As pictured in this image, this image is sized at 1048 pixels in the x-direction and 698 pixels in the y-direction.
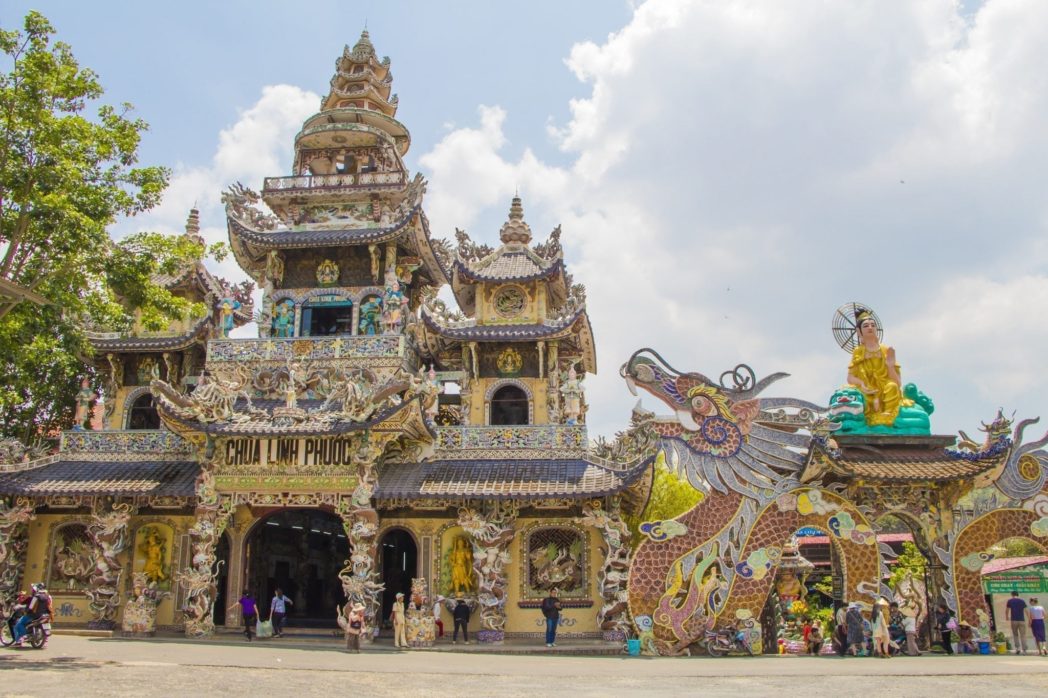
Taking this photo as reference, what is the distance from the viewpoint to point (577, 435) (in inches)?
679

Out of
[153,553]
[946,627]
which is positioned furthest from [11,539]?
[946,627]

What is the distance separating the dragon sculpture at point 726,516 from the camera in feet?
45.5

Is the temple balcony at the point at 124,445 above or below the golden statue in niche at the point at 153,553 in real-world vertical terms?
above

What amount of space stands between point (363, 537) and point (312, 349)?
5181 millimetres

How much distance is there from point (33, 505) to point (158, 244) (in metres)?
8.73

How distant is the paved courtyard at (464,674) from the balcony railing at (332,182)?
1176 cm

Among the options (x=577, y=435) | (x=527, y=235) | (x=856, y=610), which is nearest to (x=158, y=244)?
(x=577, y=435)

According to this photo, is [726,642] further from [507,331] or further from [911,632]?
[507,331]

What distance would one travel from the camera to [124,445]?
1856 centimetres

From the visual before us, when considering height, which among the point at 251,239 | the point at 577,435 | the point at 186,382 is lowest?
the point at 577,435

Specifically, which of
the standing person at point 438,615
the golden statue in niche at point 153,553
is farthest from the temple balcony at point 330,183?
the standing person at point 438,615

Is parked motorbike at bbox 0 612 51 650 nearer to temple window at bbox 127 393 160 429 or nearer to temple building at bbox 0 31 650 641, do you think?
temple building at bbox 0 31 650 641

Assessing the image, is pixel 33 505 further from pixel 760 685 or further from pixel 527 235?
pixel 760 685

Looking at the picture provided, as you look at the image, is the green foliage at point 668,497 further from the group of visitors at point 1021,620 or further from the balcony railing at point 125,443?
the balcony railing at point 125,443
